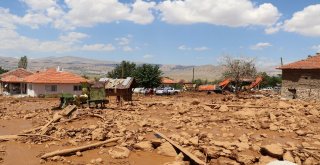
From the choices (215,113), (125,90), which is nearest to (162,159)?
(215,113)

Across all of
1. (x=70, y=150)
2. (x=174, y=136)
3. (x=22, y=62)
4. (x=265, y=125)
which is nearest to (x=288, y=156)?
(x=174, y=136)

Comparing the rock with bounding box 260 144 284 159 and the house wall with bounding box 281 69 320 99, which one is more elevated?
the house wall with bounding box 281 69 320 99

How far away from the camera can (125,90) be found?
23828 millimetres

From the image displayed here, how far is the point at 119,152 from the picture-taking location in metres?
11.0

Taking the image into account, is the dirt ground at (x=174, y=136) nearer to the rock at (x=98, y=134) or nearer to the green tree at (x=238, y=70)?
the rock at (x=98, y=134)

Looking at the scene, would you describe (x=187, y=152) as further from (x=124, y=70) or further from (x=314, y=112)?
(x=124, y=70)

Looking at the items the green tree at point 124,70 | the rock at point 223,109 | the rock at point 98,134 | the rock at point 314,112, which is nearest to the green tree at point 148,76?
the green tree at point 124,70

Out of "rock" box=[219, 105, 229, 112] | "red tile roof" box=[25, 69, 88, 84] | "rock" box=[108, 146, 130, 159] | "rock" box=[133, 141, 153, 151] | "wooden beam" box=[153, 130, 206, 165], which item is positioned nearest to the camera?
"wooden beam" box=[153, 130, 206, 165]

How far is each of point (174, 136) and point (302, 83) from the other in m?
24.4

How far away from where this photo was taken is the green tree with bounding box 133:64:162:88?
171ft

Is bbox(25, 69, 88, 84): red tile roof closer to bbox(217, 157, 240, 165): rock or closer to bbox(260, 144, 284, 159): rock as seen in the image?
bbox(217, 157, 240, 165): rock

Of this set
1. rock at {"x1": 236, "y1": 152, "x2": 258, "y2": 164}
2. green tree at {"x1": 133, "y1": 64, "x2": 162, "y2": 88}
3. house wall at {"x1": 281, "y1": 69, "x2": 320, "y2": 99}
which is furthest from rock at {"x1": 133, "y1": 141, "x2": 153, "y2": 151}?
green tree at {"x1": 133, "y1": 64, "x2": 162, "y2": 88}

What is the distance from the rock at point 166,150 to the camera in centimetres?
1086

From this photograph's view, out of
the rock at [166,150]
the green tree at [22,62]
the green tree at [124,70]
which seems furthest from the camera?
the green tree at [22,62]
